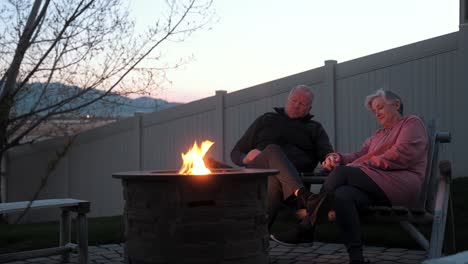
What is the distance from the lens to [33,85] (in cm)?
1095

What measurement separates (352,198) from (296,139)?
4.23ft

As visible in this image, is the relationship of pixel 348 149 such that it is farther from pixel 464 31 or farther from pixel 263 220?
pixel 263 220

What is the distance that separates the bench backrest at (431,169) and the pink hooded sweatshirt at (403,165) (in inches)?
2.1

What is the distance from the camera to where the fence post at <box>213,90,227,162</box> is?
36.6ft

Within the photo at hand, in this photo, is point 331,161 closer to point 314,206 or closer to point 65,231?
point 314,206

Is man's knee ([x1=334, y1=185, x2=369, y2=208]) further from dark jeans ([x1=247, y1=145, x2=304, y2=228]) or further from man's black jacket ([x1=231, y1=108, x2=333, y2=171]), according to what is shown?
man's black jacket ([x1=231, y1=108, x2=333, y2=171])

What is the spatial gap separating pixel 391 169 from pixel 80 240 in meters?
2.37

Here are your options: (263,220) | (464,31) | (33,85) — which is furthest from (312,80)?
(263,220)

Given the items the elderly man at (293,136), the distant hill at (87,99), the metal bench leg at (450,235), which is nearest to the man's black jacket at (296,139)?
the elderly man at (293,136)

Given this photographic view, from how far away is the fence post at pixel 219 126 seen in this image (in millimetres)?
11164

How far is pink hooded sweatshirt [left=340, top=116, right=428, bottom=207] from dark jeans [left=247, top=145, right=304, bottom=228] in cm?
48

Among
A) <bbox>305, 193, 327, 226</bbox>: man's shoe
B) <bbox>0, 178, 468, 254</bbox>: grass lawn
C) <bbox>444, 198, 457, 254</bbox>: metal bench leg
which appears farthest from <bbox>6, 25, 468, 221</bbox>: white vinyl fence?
<bbox>305, 193, 327, 226</bbox>: man's shoe

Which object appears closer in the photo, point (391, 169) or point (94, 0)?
point (391, 169)

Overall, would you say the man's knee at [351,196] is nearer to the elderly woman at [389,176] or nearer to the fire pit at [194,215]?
the elderly woman at [389,176]
